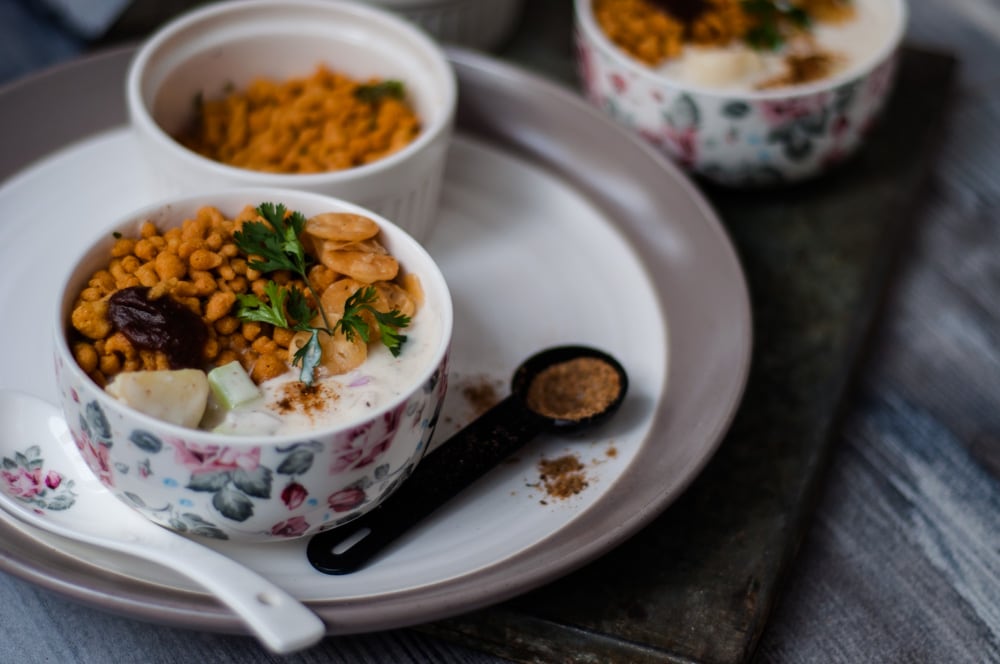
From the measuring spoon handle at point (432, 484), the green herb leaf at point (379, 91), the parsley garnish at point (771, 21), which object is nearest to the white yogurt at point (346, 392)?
the measuring spoon handle at point (432, 484)

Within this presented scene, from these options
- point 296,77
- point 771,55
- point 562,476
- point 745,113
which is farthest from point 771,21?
point 562,476

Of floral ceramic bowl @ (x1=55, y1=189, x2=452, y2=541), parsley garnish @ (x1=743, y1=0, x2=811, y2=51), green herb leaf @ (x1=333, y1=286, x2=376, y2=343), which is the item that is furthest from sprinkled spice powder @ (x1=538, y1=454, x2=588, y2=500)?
parsley garnish @ (x1=743, y1=0, x2=811, y2=51)

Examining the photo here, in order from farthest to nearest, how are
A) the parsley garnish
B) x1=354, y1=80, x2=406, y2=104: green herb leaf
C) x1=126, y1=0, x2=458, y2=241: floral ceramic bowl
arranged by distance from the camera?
the parsley garnish < x1=354, y1=80, x2=406, y2=104: green herb leaf < x1=126, y1=0, x2=458, y2=241: floral ceramic bowl

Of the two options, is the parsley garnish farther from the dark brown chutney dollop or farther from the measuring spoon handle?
the dark brown chutney dollop

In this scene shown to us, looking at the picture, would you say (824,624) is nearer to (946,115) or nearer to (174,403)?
(174,403)

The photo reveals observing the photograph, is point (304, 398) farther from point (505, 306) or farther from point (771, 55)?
point (771, 55)

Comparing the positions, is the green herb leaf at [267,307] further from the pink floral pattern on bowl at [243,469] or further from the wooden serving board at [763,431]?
the wooden serving board at [763,431]

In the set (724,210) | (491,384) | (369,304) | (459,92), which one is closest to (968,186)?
(724,210)
